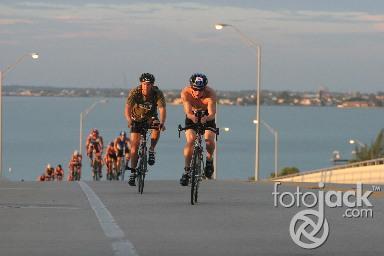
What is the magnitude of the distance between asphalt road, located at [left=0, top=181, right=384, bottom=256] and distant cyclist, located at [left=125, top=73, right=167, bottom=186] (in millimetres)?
1066

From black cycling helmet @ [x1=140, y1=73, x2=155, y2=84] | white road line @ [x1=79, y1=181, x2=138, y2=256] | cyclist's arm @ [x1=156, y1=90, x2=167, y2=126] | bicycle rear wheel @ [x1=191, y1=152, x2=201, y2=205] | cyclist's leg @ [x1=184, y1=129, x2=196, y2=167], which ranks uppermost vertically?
black cycling helmet @ [x1=140, y1=73, x2=155, y2=84]

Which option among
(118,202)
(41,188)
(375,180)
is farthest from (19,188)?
(375,180)

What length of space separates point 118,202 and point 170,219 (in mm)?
3431

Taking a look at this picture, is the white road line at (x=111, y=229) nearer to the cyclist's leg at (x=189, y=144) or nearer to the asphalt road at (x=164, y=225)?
the asphalt road at (x=164, y=225)

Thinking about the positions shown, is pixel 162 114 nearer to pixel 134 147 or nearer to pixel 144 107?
pixel 144 107

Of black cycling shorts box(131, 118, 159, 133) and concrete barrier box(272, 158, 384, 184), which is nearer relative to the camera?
black cycling shorts box(131, 118, 159, 133)

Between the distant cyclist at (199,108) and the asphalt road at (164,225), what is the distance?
58cm

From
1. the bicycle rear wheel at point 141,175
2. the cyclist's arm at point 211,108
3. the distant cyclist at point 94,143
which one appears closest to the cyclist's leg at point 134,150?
the bicycle rear wheel at point 141,175

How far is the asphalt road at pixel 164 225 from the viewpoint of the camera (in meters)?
12.5

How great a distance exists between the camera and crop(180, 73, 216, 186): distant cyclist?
19.0 m

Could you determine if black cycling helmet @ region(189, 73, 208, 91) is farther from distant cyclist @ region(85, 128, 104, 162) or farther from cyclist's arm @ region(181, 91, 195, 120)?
distant cyclist @ region(85, 128, 104, 162)

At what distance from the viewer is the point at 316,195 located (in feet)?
67.4

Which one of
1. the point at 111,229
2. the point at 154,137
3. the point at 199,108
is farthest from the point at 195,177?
the point at 111,229

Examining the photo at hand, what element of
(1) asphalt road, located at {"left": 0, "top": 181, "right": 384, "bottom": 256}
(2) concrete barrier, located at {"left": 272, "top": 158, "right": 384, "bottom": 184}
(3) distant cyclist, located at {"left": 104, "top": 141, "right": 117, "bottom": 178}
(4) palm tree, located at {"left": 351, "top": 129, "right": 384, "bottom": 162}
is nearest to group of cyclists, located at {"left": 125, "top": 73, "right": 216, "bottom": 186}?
(1) asphalt road, located at {"left": 0, "top": 181, "right": 384, "bottom": 256}
